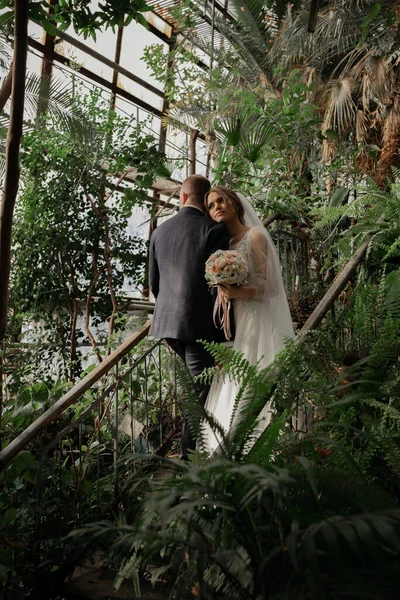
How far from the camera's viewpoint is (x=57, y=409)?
245cm

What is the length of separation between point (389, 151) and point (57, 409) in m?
3.66

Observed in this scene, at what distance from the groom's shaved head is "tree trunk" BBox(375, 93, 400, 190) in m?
1.88

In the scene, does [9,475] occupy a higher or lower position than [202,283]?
lower

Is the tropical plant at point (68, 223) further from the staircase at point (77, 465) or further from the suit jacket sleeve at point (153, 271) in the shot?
the suit jacket sleeve at point (153, 271)

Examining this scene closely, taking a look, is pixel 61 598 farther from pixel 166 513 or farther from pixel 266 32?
pixel 266 32

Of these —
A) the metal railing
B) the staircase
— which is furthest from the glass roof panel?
the staircase

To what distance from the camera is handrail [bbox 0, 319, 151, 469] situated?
86.7 inches

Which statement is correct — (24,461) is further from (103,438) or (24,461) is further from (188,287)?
(103,438)

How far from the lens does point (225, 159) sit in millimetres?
4891

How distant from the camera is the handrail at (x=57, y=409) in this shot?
2203mm

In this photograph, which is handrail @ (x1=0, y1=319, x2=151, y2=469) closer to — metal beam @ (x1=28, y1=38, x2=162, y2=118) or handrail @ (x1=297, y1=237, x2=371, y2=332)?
handrail @ (x1=297, y1=237, x2=371, y2=332)

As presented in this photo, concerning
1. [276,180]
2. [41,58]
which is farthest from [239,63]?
[276,180]

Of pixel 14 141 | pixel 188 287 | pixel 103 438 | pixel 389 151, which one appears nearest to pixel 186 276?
pixel 188 287

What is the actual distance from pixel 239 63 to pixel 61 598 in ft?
28.2
